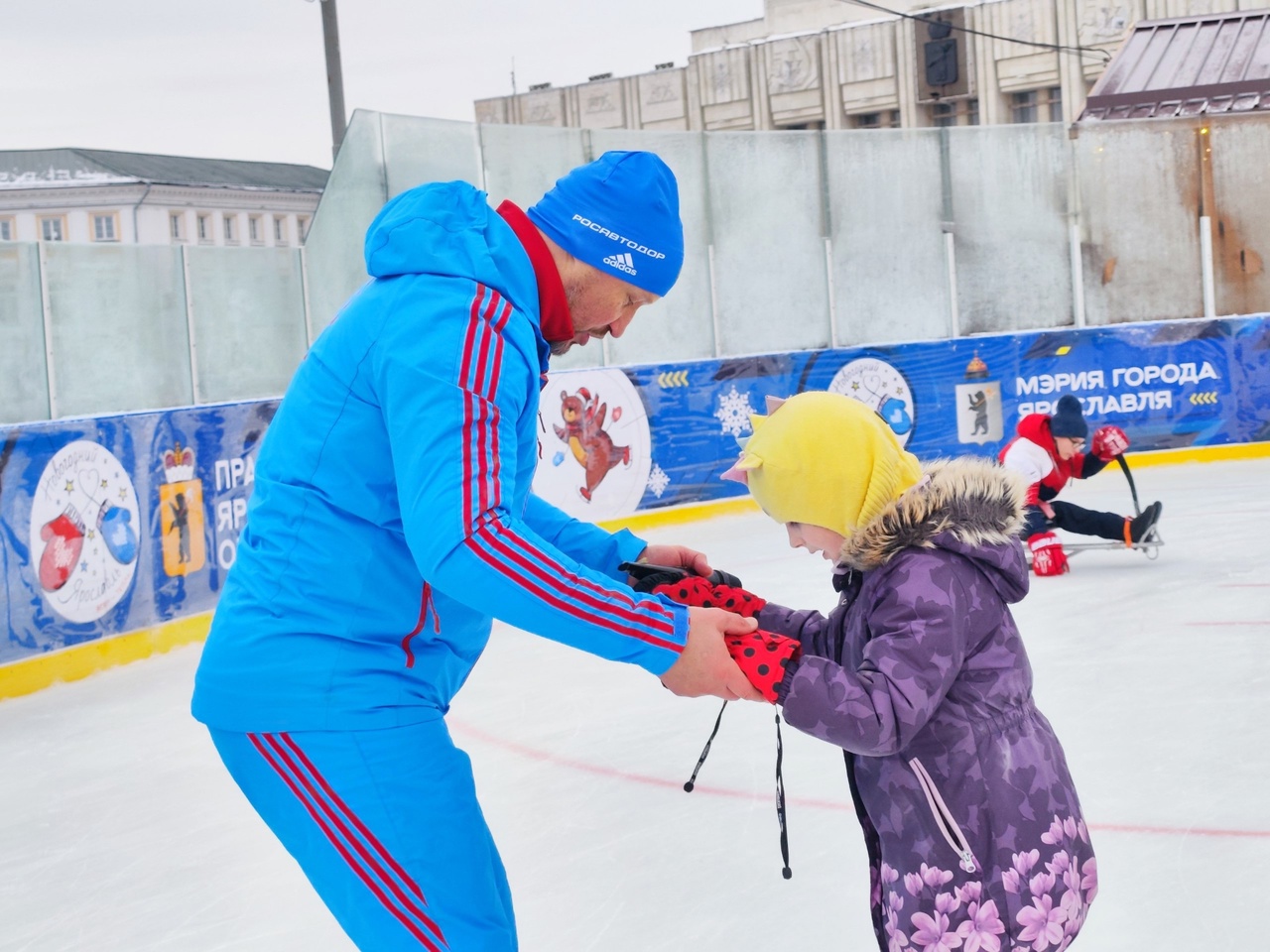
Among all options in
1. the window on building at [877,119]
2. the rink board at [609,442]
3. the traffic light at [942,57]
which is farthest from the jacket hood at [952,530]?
the window on building at [877,119]

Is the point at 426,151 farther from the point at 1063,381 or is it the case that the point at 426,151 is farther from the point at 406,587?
the point at 406,587

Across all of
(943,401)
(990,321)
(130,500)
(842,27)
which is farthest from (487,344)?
(842,27)

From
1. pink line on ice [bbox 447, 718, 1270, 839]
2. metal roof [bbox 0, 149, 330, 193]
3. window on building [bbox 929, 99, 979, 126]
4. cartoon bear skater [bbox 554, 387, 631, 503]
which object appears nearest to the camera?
pink line on ice [bbox 447, 718, 1270, 839]

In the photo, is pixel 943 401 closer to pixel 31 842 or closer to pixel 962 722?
pixel 31 842

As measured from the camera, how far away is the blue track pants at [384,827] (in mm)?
1575

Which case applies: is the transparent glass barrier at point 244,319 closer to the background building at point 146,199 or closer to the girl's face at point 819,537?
the girl's face at point 819,537

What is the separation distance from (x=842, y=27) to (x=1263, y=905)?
1234 inches

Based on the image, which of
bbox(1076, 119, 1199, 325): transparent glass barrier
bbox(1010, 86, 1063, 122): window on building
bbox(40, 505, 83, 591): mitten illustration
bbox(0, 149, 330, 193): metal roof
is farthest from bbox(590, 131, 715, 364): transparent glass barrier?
bbox(0, 149, 330, 193): metal roof

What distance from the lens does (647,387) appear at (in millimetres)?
9969

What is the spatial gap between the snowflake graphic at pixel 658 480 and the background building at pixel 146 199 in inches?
1365

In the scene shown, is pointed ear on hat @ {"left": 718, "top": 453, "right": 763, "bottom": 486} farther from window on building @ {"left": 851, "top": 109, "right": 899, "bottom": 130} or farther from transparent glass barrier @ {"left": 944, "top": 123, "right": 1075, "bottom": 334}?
window on building @ {"left": 851, "top": 109, "right": 899, "bottom": 130}

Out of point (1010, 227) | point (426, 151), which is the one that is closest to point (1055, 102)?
point (1010, 227)

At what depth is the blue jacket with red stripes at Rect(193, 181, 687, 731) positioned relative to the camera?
139 centimetres

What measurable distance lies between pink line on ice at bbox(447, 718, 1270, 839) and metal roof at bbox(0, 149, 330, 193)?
41.3 meters
